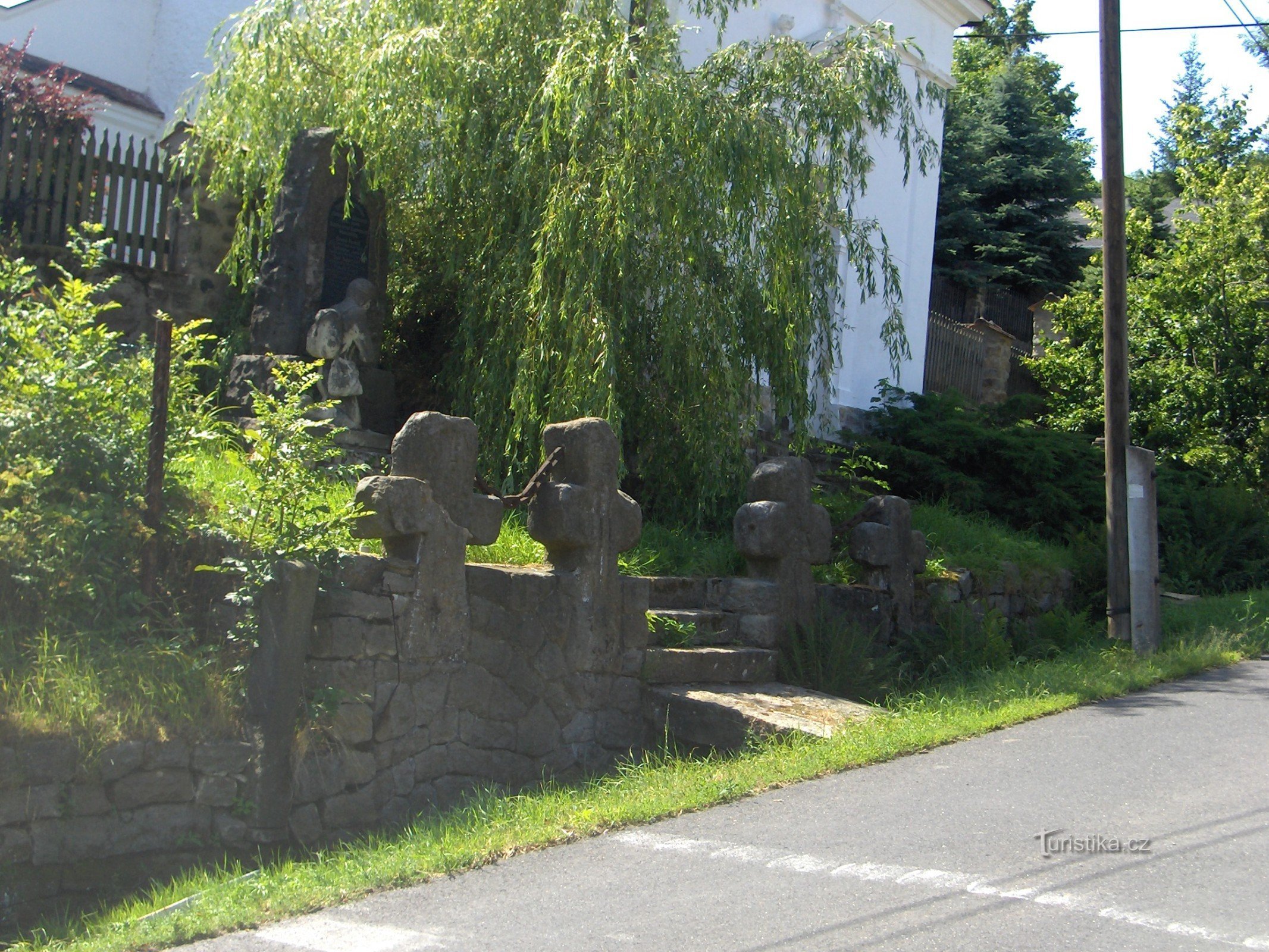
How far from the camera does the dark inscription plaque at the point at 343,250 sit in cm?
1005

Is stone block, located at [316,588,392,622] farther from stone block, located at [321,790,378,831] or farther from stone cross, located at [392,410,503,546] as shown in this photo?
stone block, located at [321,790,378,831]

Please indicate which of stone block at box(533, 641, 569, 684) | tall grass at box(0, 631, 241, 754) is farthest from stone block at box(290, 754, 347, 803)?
stone block at box(533, 641, 569, 684)

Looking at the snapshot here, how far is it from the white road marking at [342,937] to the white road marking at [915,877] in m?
1.18

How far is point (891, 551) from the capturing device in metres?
9.46

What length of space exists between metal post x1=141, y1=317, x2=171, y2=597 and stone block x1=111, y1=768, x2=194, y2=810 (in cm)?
86

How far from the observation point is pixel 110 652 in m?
5.46

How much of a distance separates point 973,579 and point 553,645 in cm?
510

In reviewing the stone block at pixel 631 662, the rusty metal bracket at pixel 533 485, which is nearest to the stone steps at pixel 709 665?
the stone block at pixel 631 662

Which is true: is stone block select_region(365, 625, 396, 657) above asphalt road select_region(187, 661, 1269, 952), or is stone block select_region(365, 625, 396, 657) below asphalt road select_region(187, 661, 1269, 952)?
above

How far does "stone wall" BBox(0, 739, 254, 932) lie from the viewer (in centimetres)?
491

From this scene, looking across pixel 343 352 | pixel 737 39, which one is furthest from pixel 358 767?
pixel 737 39

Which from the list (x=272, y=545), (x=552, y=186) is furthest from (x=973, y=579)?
(x=272, y=545)

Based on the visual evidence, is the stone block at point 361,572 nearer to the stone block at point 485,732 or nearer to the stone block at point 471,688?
the stone block at point 471,688

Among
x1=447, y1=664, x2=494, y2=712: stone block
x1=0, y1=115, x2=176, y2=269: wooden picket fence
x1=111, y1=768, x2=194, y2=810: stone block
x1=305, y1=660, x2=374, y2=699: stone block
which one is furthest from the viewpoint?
x1=0, y1=115, x2=176, y2=269: wooden picket fence
